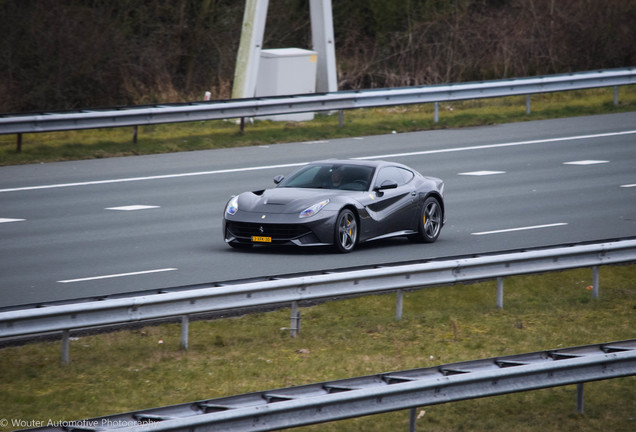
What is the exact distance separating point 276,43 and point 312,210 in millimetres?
22319

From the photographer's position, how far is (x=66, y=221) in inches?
704

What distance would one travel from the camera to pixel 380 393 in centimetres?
805

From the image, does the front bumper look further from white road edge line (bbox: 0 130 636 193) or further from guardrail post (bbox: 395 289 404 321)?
white road edge line (bbox: 0 130 636 193)

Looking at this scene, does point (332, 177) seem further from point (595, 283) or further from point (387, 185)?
point (595, 283)

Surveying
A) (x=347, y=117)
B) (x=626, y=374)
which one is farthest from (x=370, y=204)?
(x=347, y=117)

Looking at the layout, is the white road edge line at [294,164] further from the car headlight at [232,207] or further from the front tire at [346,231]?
the front tire at [346,231]

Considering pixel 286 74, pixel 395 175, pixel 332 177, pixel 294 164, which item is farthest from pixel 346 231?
pixel 286 74

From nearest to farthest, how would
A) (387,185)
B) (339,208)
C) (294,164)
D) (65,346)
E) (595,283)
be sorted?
(65,346)
(595,283)
(339,208)
(387,185)
(294,164)

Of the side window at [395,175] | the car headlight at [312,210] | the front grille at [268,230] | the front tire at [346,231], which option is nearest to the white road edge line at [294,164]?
the side window at [395,175]

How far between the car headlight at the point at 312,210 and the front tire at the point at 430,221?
1960 mm

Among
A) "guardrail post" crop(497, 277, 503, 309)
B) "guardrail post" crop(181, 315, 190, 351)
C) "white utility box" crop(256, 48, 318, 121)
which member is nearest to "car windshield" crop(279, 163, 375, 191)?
"guardrail post" crop(497, 277, 503, 309)

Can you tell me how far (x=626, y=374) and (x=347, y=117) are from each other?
19.9 meters

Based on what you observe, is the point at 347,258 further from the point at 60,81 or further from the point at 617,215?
the point at 60,81

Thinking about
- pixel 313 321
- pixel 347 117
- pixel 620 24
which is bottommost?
pixel 313 321
